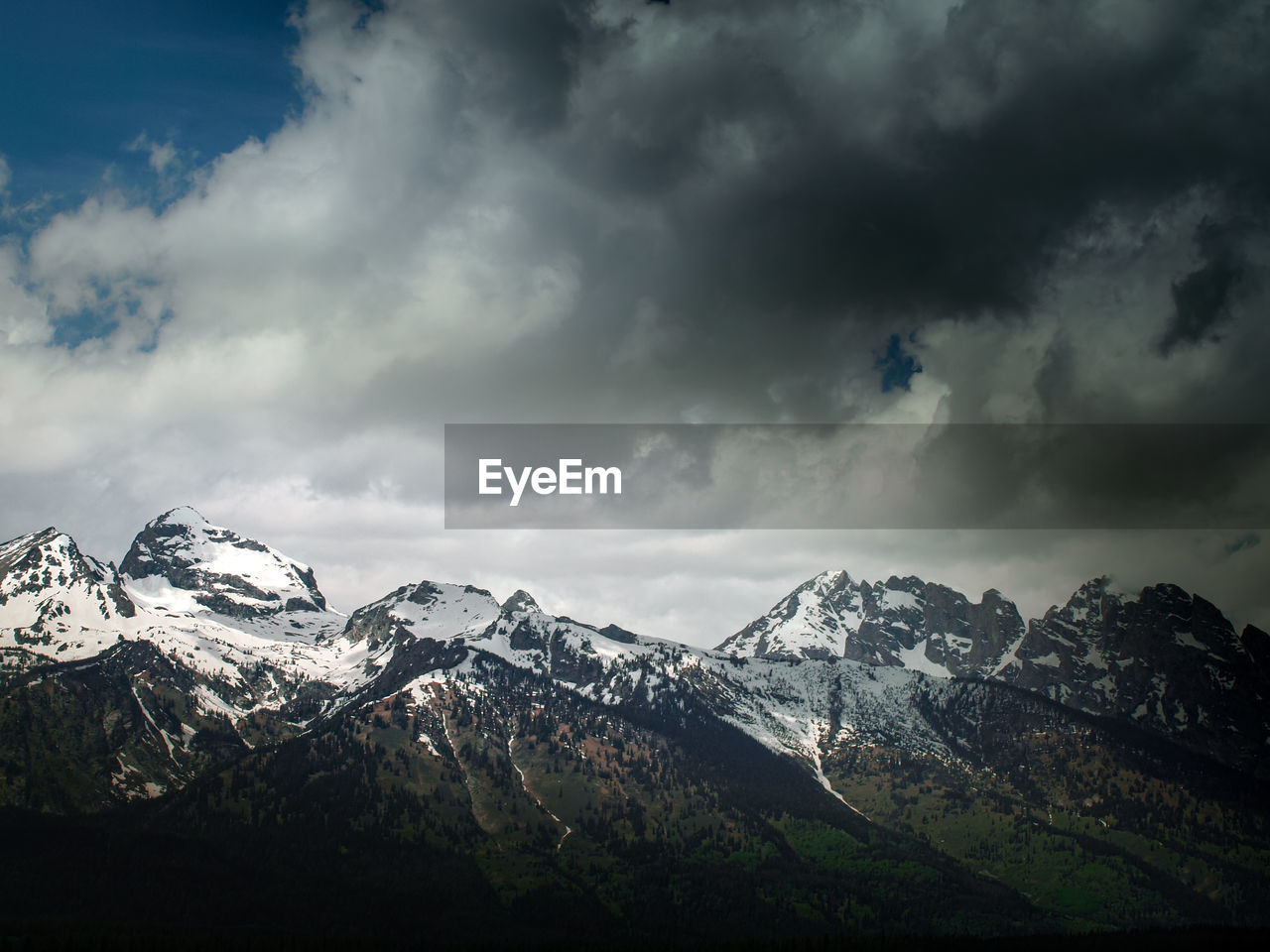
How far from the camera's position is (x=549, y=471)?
566 feet

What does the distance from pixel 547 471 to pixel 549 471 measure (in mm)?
350

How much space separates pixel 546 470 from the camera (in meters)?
172

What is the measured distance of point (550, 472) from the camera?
172625mm

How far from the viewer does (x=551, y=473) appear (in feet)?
567

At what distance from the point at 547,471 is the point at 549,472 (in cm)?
39

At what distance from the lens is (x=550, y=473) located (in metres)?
173

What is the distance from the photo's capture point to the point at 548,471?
17250 cm

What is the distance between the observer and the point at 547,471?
566ft

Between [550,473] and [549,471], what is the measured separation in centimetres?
39

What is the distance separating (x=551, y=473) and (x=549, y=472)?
39cm

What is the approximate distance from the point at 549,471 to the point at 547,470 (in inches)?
15.3

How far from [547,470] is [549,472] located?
0.49 meters
